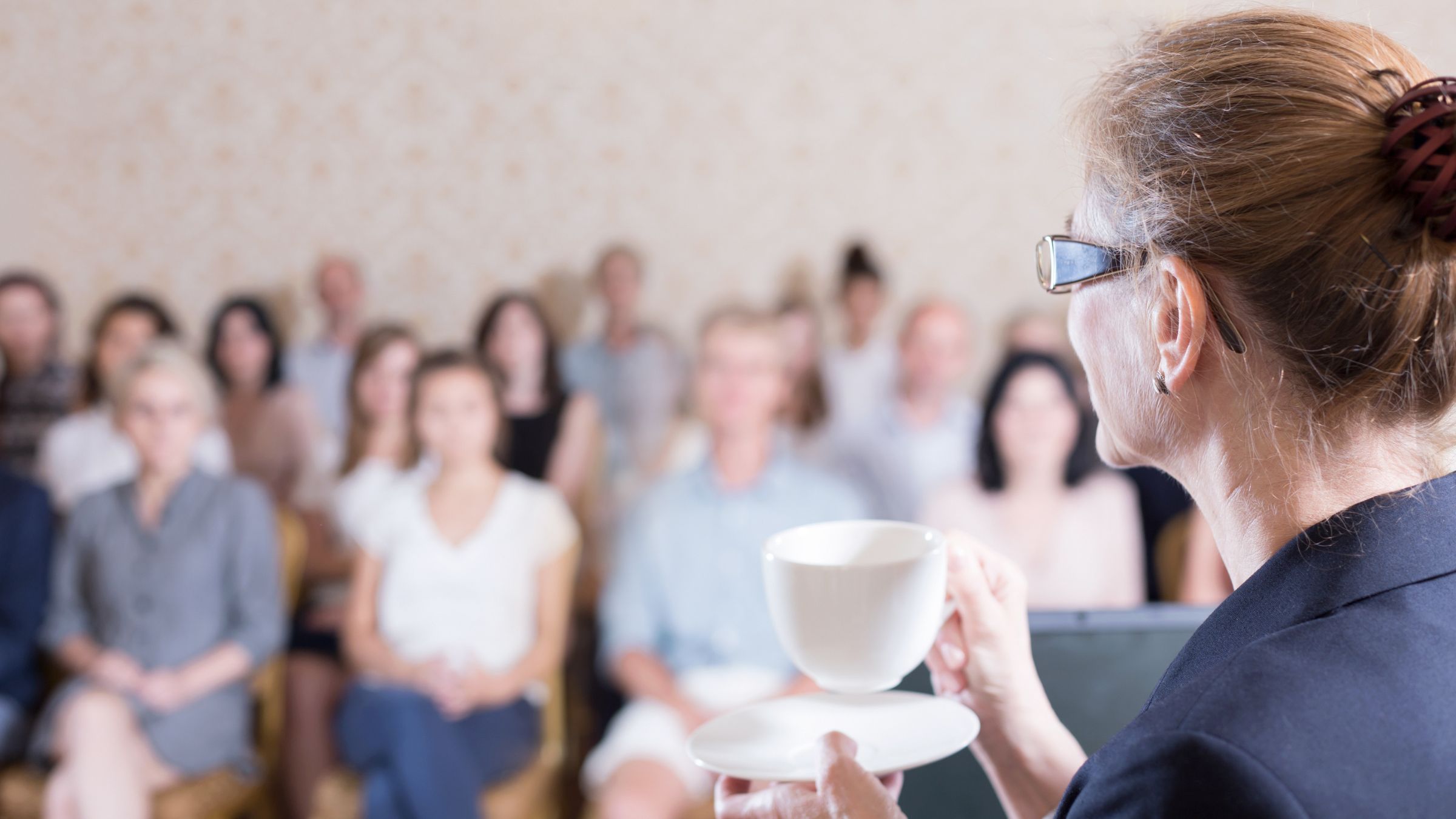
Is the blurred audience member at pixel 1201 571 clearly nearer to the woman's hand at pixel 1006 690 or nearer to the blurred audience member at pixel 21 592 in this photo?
the woman's hand at pixel 1006 690

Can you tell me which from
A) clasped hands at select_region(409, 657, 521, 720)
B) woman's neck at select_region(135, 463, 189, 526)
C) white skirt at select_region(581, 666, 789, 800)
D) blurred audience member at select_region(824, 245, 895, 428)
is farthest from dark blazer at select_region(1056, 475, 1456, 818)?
blurred audience member at select_region(824, 245, 895, 428)

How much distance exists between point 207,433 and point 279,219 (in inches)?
54.0

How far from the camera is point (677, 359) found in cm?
370

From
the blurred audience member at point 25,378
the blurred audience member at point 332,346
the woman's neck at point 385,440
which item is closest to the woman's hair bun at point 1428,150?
the woman's neck at point 385,440

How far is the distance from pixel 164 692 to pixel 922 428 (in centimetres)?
200

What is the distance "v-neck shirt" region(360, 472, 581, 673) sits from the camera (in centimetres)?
252

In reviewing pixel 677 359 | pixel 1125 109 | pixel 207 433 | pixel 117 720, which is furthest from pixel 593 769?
pixel 1125 109

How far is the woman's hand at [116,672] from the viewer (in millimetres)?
2445

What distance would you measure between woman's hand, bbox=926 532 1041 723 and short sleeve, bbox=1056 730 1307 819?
0.89 feet

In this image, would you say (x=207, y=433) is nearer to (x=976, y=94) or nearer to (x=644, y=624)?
(x=644, y=624)

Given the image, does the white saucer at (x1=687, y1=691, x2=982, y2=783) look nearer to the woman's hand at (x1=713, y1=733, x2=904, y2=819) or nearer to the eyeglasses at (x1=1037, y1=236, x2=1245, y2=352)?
the woman's hand at (x1=713, y1=733, x2=904, y2=819)

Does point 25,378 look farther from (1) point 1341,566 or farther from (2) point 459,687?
(1) point 1341,566

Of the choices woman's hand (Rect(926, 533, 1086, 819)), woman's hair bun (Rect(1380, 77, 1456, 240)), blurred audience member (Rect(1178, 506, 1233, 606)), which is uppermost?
woman's hair bun (Rect(1380, 77, 1456, 240))

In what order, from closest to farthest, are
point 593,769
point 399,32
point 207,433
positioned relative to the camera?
point 593,769, point 207,433, point 399,32
